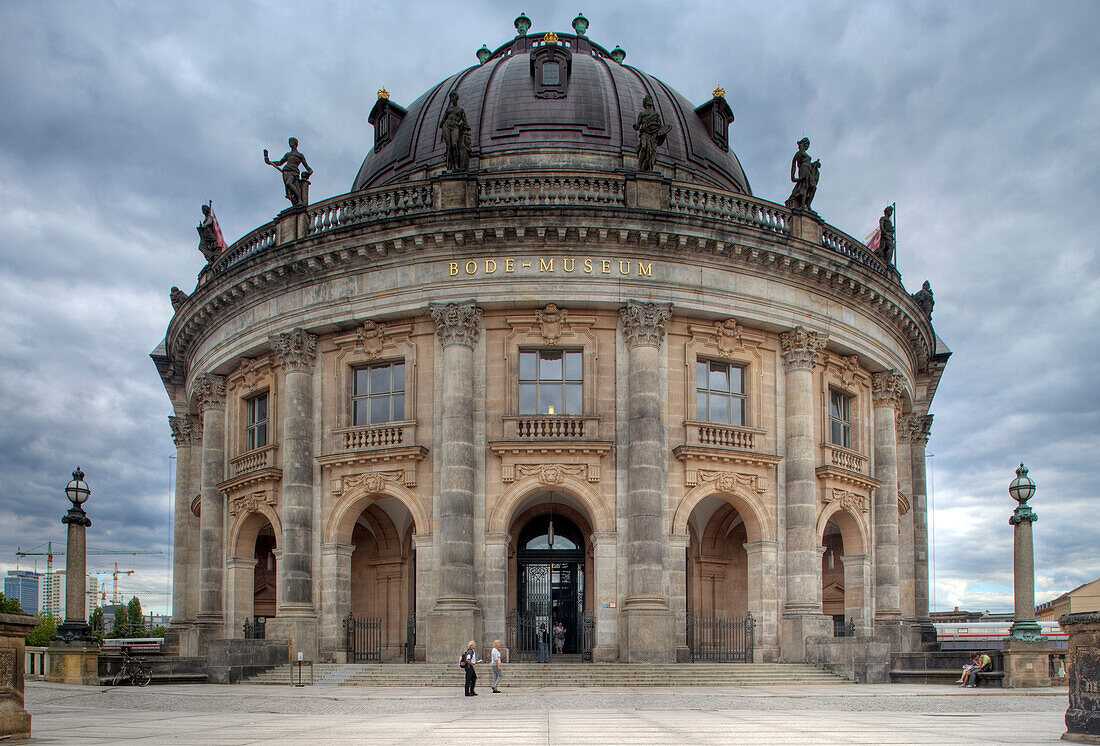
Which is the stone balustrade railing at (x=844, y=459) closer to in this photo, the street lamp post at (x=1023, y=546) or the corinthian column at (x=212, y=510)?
the street lamp post at (x=1023, y=546)

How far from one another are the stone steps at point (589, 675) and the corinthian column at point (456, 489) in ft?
3.83

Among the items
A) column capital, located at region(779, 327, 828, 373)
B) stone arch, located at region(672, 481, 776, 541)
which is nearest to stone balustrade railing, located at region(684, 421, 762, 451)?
stone arch, located at region(672, 481, 776, 541)

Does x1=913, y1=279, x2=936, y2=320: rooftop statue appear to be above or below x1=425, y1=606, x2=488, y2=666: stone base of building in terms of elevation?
above

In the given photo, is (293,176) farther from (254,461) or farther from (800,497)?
(800,497)

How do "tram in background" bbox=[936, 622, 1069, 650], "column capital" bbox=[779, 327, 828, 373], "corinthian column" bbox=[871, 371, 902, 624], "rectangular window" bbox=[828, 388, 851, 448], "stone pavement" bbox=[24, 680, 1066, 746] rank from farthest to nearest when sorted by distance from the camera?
"tram in background" bbox=[936, 622, 1069, 650] → "corinthian column" bbox=[871, 371, 902, 624] → "rectangular window" bbox=[828, 388, 851, 448] → "column capital" bbox=[779, 327, 828, 373] → "stone pavement" bbox=[24, 680, 1066, 746]

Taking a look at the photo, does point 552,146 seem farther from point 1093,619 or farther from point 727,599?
point 1093,619

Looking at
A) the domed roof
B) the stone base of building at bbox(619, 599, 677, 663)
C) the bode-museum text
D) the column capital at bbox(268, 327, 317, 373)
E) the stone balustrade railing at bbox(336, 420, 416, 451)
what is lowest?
the stone base of building at bbox(619, 599, 677, 663)

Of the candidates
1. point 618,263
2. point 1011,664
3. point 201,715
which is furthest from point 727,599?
point 201,715

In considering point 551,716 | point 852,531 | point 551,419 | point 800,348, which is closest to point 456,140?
point 551,419

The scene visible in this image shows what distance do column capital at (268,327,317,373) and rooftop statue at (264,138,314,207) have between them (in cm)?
441

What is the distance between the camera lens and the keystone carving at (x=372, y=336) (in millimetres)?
31797

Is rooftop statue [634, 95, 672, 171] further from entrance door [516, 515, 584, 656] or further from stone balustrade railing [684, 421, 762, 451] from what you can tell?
entrance door [516, 515, 584, 656]

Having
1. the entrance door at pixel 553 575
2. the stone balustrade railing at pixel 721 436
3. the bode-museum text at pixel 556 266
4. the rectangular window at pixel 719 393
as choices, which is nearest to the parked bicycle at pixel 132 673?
the entrance door at pixel 553 575

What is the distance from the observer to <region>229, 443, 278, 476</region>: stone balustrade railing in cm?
3312
